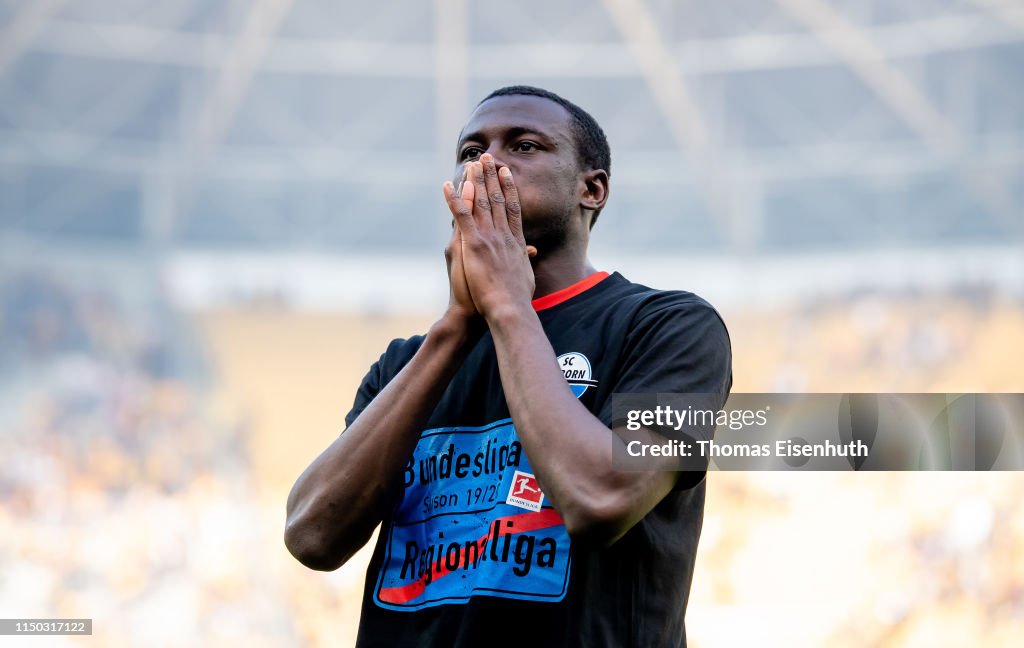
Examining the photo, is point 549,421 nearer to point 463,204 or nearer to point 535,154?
point 463,204

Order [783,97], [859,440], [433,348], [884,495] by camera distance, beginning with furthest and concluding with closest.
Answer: [783,97], [884,495], [859,440], [433,348]

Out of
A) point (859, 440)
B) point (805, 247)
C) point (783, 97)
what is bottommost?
point (859, 440)

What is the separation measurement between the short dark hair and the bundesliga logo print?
2.19 feet

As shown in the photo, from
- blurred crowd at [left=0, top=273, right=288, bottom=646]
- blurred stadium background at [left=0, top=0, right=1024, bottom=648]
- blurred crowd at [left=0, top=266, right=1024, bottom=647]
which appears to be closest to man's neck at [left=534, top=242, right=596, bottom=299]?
→ blurred crowd at [left=0, top=266, right=1024, bottom=647]

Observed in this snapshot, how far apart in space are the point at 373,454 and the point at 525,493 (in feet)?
0.91

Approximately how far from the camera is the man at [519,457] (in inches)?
71.0

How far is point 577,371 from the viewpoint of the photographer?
6.65 feet

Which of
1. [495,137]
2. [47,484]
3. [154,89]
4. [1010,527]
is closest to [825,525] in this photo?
[1010,527]

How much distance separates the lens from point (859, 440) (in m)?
2.25

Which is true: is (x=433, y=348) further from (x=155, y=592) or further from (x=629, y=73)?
(x=629, y=73)

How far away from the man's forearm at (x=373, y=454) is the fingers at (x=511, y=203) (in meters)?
0.20

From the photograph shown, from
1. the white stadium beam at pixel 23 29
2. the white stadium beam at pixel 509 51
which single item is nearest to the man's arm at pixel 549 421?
the white stadium beam at pixel 509 51

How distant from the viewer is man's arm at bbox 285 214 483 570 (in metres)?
2.00

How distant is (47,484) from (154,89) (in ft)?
20.3
